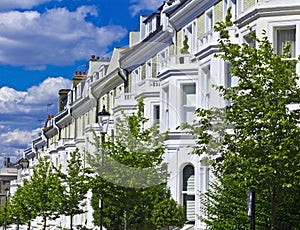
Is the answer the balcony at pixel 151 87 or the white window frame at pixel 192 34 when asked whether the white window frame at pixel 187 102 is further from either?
the balcony at pixel 151 87

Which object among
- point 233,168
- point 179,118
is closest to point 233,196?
point 233,168

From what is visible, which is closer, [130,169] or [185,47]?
[130,169]

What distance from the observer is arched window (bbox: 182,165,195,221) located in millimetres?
38562

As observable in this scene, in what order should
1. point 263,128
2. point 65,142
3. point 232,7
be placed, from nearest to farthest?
1. point 263,128
2. point 232,7
3. point 65,142

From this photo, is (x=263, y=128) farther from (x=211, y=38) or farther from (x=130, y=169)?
(x=211, y=38)

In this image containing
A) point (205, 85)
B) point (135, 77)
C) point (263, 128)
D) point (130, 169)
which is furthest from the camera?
point (135, 77)

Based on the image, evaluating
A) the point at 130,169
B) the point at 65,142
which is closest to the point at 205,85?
the point at 130,169

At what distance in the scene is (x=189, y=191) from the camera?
38.6 meters

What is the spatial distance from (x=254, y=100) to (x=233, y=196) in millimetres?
5720

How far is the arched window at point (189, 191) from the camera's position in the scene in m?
38.6

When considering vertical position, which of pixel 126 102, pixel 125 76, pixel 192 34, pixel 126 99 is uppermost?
pixel 192 34

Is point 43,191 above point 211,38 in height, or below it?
below

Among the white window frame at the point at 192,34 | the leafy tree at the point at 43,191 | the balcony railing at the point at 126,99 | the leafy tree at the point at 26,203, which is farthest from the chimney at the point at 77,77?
the white window frame at the point at 192,34

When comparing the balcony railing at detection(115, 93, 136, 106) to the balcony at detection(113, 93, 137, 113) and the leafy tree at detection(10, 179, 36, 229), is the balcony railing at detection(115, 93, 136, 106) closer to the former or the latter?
the balcony at detection(113, 93, 137, 113)
